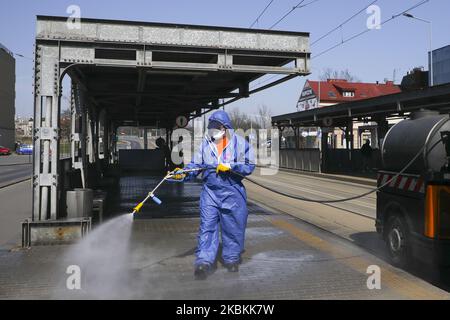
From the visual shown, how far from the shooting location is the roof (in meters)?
71.2

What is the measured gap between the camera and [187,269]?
571 centimetres

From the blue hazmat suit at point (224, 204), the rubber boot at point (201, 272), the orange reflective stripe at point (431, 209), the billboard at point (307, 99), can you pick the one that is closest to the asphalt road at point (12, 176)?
the blue hazmat suit at point (224, 204)

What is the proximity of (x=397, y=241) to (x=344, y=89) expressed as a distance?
7048 centimetres

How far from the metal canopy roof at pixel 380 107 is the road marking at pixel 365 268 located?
553 cm

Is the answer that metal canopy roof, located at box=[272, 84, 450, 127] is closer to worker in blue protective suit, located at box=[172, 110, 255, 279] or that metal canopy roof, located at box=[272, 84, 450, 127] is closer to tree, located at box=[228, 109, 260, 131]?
worker in blue protective suit, located at box=[172, 110, 255, 279]

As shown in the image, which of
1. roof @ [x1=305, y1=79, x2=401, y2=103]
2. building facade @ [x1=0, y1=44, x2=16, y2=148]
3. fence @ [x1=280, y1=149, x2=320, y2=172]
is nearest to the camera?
fence @ [x1=280, y1=149, x2=320, y2=172]

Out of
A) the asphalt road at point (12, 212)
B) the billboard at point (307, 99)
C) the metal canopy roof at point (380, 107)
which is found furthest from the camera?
the billboard at point (307, 99)

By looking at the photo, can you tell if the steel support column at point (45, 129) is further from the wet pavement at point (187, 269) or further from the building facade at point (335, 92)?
the building facade at point (335, 92)

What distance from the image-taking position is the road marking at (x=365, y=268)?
15.7 feet

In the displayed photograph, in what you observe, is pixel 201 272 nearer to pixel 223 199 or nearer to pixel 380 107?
pixel 223 199

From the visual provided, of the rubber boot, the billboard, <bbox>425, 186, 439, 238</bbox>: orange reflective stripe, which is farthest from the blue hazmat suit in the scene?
the billboard

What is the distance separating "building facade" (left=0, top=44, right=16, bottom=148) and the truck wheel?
75.4 metres

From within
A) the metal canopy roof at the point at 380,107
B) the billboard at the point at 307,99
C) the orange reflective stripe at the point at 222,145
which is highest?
the billboard at the point at 307,99
